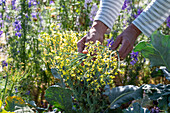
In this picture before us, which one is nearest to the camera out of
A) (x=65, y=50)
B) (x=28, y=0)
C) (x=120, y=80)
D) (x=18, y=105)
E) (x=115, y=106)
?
(x=65, y=50)

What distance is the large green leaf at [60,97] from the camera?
1.76m

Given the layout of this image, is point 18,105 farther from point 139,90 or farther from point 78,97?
point 139,90

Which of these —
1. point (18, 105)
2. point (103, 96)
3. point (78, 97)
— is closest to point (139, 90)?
point (103, 96)

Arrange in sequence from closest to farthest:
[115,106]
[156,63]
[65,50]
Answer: [65,50] < [115,106] < [156,63]

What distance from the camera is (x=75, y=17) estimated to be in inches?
105

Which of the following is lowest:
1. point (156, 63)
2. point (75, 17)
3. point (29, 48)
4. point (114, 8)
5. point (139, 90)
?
point (139, 90)

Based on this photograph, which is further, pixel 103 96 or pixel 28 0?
pixel 28 0

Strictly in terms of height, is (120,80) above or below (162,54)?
below

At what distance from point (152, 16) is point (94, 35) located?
0.49 meters

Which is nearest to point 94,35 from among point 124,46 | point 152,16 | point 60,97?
point 124,46

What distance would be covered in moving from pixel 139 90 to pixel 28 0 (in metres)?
1.48

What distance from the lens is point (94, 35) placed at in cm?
161

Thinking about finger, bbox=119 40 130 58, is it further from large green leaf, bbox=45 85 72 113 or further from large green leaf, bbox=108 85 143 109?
large green leaf, bbox=45 85 72 113

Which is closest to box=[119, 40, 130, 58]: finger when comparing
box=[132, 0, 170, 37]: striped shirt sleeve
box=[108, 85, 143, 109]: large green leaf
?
box=[132, 0, 170, 37]: striped shirt sleeve
